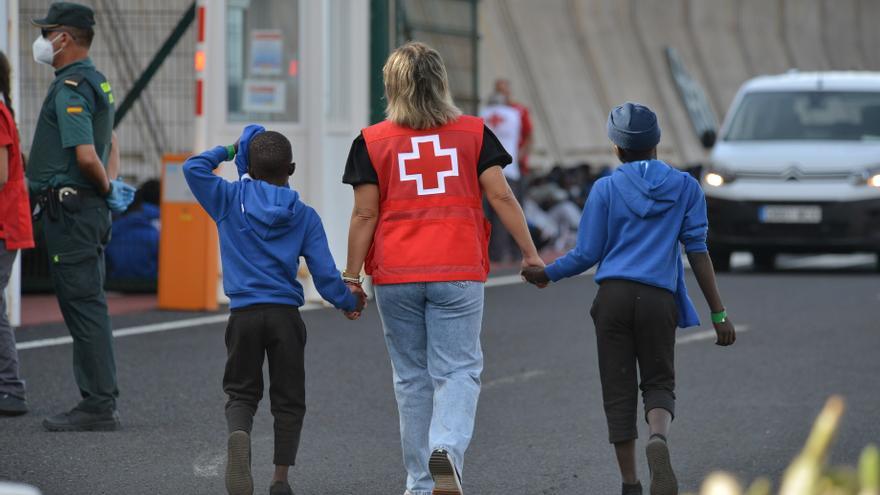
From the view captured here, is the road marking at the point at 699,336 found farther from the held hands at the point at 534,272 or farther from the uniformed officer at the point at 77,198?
the held hands at the point at 534,272

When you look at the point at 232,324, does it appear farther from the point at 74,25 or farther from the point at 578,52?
the point at 578,52

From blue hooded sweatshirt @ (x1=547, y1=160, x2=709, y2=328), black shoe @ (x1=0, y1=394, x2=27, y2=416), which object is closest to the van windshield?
black shoe @ (x1=0, y1=394, x2=27, y2=416)

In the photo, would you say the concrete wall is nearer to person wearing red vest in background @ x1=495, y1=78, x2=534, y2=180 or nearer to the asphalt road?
person wearing red vest in background @ x1=495, y1=78, x2=534, y2=180

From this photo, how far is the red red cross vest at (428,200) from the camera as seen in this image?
19.7 ft

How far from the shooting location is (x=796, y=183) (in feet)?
55.9

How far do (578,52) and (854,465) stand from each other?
94.8 ft

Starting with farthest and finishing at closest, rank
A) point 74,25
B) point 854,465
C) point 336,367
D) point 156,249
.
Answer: point 156,249 → point 336,367 → point 74,25 → point 854,465

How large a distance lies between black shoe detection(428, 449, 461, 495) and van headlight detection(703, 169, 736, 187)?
11.8 m

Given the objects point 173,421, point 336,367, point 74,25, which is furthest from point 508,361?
point 74,25

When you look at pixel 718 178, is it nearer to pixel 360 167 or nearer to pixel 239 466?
pixel 360 167

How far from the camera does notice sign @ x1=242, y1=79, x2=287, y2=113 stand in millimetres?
14438

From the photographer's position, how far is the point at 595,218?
617 cm

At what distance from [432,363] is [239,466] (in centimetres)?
74

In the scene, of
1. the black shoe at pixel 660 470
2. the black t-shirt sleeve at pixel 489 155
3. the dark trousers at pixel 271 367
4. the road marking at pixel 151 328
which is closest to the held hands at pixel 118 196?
the dark trousers at pixel 271 367
